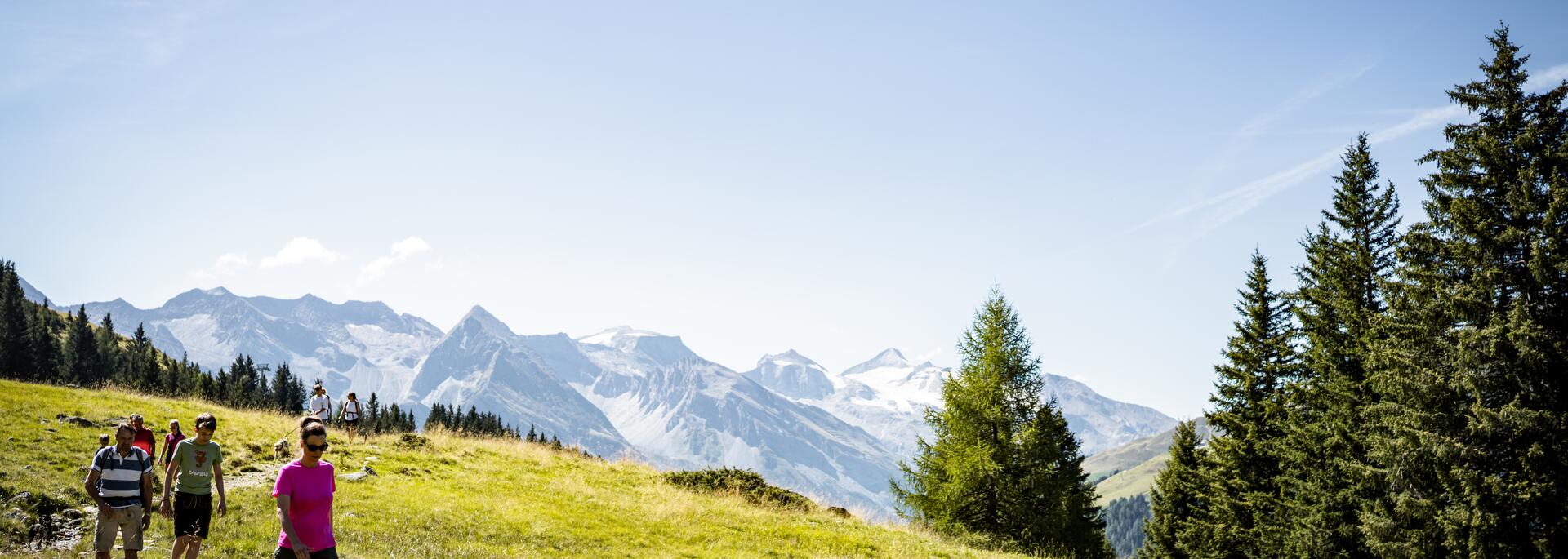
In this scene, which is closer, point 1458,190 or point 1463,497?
point 1463,497

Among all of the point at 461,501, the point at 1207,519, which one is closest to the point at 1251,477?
the point at 1207,519

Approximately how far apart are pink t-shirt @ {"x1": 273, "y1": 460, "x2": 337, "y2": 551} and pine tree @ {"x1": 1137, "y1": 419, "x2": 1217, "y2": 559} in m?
38.6

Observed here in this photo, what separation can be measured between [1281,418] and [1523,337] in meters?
11.9

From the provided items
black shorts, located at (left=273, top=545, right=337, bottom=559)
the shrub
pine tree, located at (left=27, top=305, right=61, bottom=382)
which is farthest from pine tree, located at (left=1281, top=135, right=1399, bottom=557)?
pine tree, located at (left=27, top=305, right=61, bottom=382)

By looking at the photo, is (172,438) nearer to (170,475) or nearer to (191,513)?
(170,475)

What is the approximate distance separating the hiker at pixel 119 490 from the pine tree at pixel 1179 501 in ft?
131

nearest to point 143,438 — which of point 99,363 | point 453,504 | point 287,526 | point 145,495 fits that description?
point 145,495

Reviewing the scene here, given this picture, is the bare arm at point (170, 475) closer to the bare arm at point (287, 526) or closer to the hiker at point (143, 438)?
the hiker at point (143, 438)

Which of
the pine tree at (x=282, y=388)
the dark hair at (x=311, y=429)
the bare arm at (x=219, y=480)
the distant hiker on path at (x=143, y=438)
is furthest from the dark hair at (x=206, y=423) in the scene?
the pine tree at (x=282, y=388)

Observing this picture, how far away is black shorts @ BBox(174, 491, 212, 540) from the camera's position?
11.9m

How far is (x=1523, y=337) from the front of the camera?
18.2 meters

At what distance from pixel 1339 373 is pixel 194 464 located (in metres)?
31.8

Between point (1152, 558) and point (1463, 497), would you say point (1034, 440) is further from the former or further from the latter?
point (1152, 558)

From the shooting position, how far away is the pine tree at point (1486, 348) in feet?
60.0
